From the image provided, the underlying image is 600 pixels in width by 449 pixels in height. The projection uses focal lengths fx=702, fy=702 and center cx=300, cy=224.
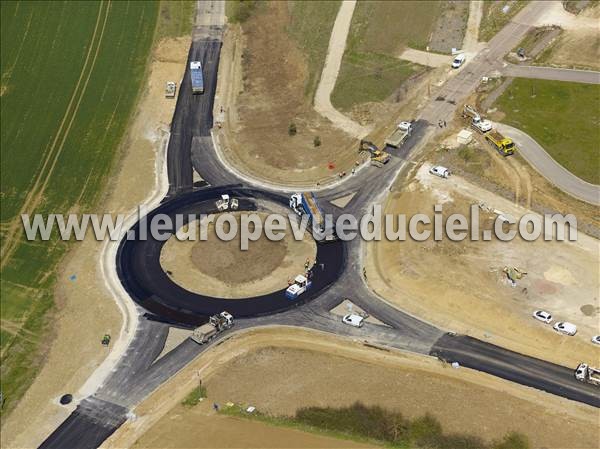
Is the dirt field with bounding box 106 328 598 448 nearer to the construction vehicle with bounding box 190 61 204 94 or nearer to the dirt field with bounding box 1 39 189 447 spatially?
the dirt field with bounding box 1 39 189 447

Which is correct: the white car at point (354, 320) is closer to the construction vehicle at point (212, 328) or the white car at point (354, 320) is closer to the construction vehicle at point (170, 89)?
the construction vehicle at point (212, 328)

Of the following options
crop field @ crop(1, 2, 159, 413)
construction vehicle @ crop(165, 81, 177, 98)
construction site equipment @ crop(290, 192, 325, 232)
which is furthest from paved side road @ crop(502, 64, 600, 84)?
crop field @ crop(1, 2, 159, 413)

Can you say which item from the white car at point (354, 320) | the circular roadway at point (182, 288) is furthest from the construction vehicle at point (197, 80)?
the white car at point (354, 320)

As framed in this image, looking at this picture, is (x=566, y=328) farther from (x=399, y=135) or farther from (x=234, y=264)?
(x=399, y=135)

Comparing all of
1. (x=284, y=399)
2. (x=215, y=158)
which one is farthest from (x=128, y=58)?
(x=284, y=399)

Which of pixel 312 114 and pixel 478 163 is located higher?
pixel 312 114

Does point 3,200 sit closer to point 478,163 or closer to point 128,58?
point 128,58

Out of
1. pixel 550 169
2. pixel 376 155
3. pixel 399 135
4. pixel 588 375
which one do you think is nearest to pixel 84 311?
pixel 376 155
